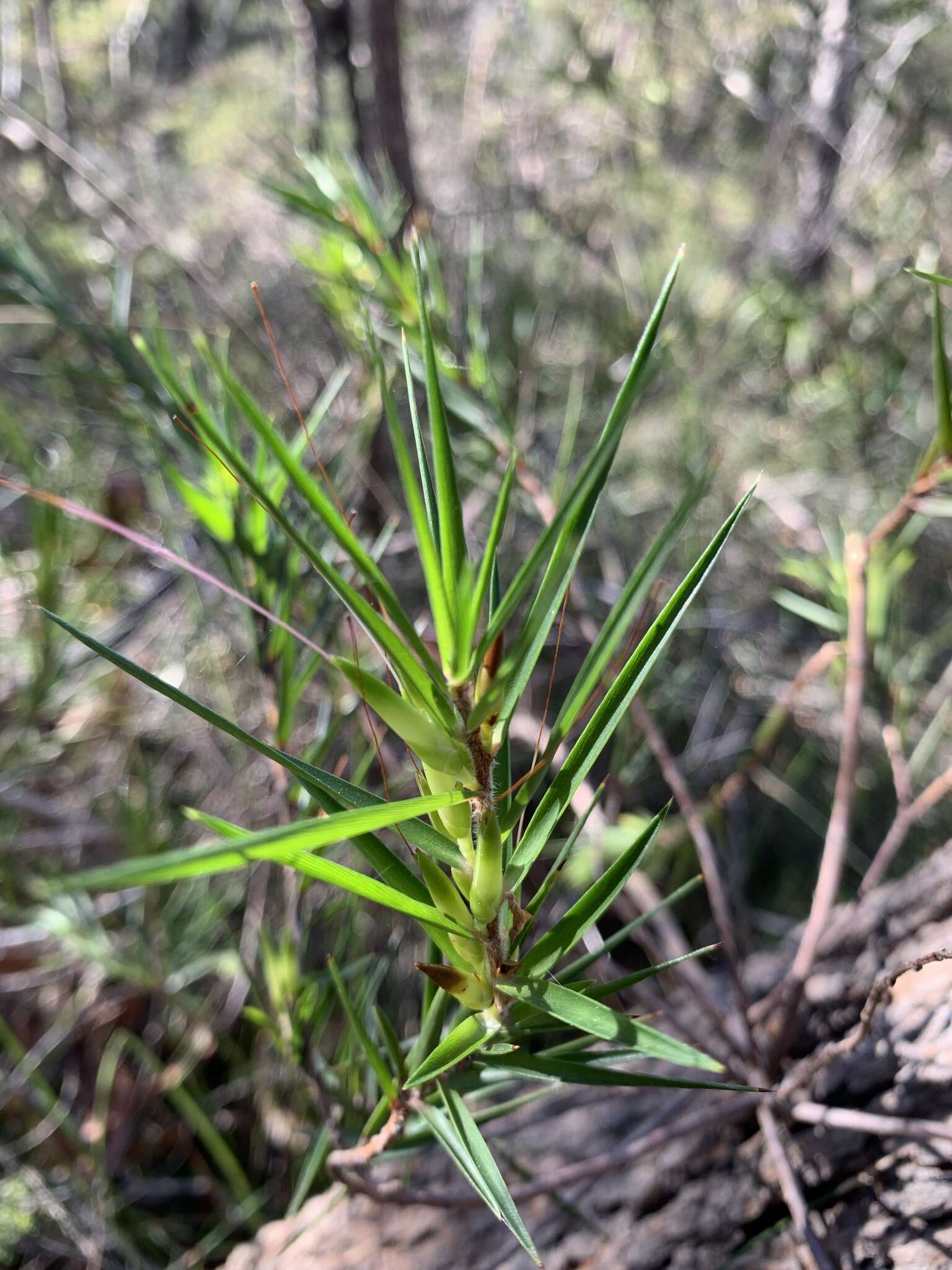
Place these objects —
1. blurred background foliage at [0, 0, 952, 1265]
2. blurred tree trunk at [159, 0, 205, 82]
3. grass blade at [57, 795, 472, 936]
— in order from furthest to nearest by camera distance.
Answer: blurred tree trunk at [159, 0, 205, 82], blurred background foliage at [0, 0, 952, 1265], grass blade at [57, 795, 472, 936]

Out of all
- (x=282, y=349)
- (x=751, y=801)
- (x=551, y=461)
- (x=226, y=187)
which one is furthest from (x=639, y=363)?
(x=226, y=187)

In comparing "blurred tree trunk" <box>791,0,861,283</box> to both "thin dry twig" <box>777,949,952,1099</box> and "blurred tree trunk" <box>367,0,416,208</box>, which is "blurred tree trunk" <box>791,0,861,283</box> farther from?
"thin dry twig" <box>777,949,952,1099</box>

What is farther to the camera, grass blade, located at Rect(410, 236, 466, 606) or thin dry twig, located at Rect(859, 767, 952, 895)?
thin dry twig, located at Rect(859, 767, 952, 895)

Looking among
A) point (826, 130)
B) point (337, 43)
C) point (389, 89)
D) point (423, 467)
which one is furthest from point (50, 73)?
point (423, 467)

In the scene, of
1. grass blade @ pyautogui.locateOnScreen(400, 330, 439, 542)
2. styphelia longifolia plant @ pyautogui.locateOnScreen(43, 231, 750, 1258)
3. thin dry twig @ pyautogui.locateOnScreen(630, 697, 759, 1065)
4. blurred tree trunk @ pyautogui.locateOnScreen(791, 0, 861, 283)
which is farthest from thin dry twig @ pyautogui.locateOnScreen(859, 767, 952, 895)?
blurred tree trunk @ pyautogui.locateOnScreen(791, 0, 861, 283)

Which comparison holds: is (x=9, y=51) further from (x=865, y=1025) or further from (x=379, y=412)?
(x=865, y=1025)
